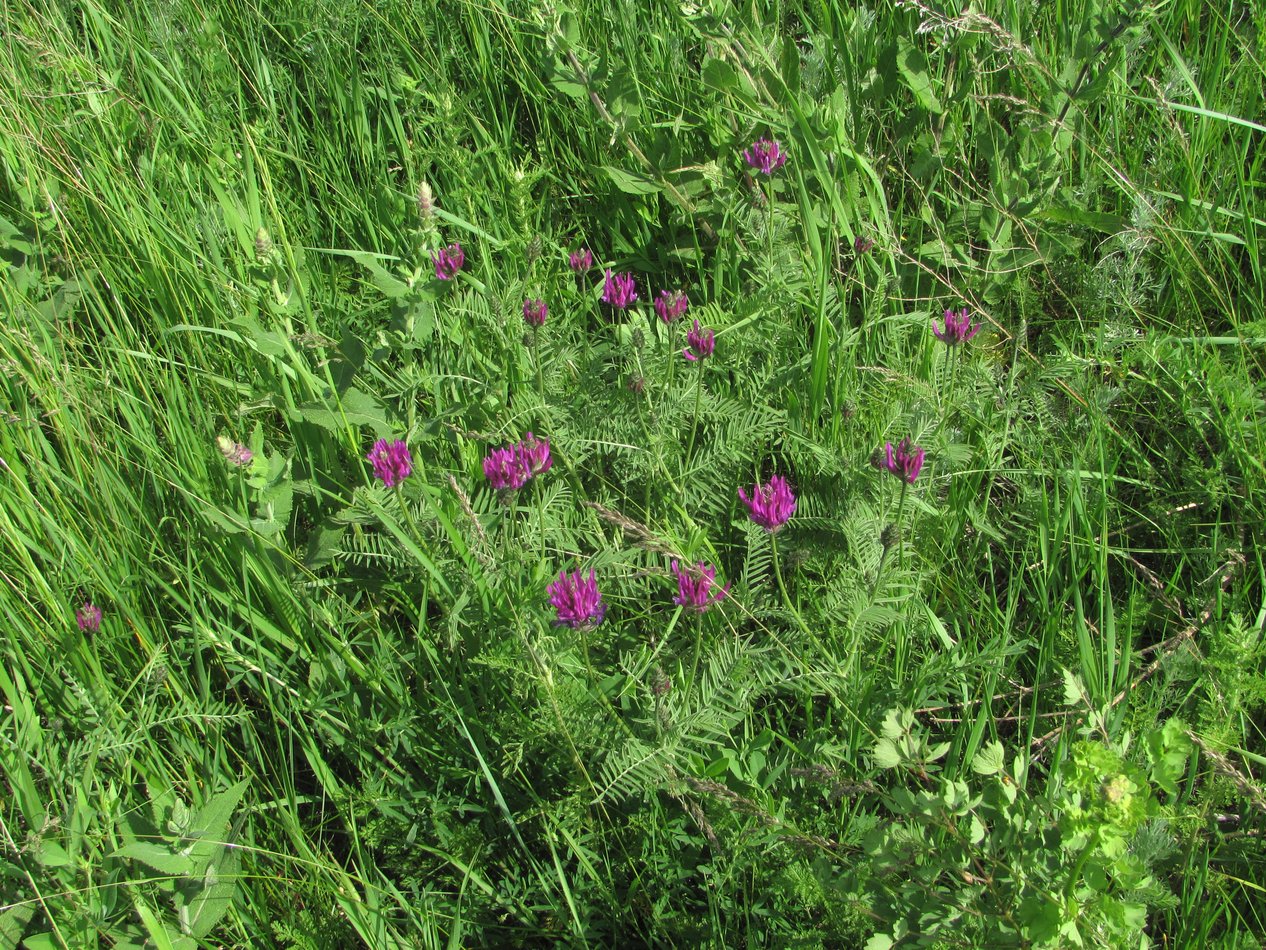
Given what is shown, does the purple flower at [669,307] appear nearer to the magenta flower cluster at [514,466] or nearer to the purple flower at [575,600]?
the magenta flower cluster at [514,466]

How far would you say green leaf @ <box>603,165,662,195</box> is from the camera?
108 inches

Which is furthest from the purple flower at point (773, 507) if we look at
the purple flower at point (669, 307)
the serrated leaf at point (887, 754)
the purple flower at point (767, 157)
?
the purple flower at point (767, 157)

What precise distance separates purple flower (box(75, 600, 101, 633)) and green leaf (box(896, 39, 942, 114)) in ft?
7.64

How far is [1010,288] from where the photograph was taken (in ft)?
8.67

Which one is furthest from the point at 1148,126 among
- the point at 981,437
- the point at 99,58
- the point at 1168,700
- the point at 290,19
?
the point at 99,58

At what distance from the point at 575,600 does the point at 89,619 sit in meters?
1.02

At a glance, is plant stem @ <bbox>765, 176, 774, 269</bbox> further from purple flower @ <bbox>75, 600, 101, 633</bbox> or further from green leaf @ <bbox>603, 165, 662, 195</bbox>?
purple flower @ <bbox>75, 600, 101, 633</bbox>

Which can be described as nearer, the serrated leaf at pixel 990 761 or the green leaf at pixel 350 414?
the serrated leaf at pixel 990 761

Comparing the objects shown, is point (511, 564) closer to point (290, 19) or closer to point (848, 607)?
point (848, 607)

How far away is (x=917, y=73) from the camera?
108 inches

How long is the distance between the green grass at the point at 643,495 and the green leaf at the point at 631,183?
0.01m

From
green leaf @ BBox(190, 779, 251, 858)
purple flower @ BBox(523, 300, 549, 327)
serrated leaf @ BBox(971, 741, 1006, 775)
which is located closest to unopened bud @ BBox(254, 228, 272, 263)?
purple flower @ BBox(523, 300, 549, 327)

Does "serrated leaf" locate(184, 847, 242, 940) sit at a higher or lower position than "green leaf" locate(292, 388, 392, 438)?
lower

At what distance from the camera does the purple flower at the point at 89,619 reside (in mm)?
1957
